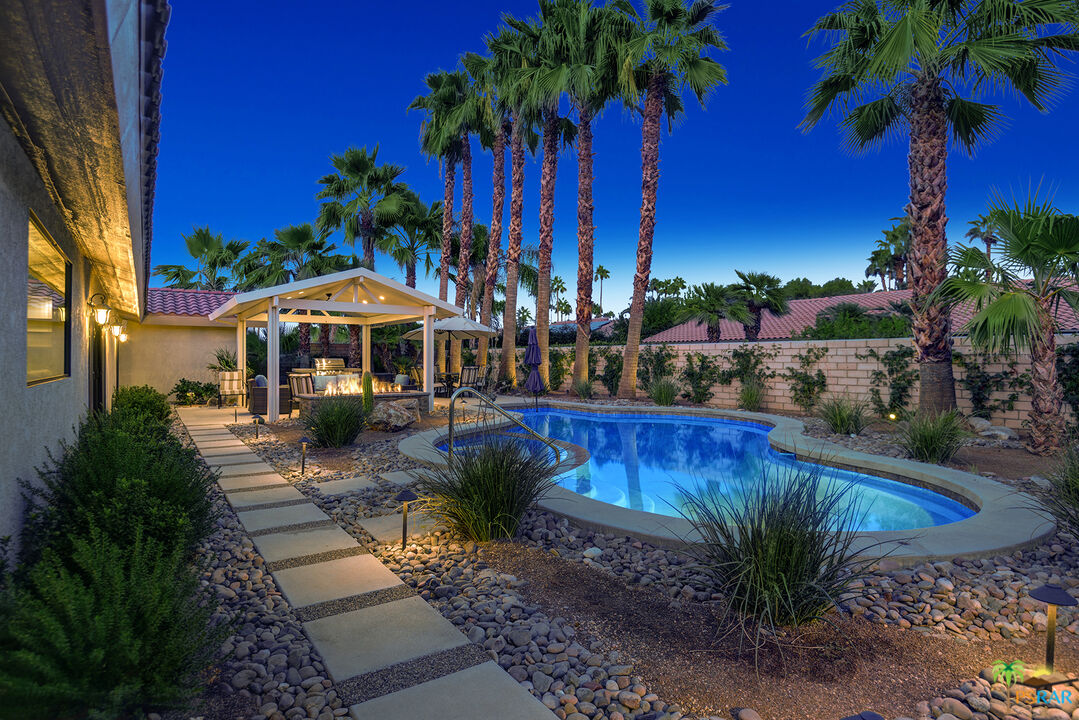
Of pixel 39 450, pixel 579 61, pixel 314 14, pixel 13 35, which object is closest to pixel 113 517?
pixel 39 450

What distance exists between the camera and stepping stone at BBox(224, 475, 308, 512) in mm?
5348

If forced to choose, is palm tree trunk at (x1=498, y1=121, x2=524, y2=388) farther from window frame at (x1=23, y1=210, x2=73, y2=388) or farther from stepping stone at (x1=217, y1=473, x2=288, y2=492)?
window frame at (x1=23, y1=210, x2=73, y2=388)

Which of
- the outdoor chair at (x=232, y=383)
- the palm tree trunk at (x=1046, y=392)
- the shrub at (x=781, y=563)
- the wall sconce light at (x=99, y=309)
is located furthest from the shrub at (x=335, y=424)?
the palm tree trunk at (x=1046, y=392)

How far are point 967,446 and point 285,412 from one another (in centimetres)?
1317

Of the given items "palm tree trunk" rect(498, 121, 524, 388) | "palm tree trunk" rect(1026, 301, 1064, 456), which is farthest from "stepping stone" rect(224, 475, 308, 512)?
"palm tree trunk" rect(498, 121, 524, 388)

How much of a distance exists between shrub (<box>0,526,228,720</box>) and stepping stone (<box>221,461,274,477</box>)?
15.9 ft

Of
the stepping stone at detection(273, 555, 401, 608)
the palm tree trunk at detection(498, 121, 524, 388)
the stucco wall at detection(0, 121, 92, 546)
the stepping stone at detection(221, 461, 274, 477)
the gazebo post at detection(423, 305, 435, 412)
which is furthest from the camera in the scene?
the palm tree trunk at detection(498, 121, 524, 388)

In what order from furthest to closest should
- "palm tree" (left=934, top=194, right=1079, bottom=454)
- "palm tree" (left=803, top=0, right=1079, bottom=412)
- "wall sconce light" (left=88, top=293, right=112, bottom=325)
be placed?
1. "palm tree" (left=803, top=0, right=1079, bottom=412)
2. "wall sconce light" (left=88, top=293, right=112, bottom=325)
3. "palm tree" (left=934, top=194, right=1079, bottom=454)

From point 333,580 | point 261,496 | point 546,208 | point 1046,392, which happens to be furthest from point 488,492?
point 546,208

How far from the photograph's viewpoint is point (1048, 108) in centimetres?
869

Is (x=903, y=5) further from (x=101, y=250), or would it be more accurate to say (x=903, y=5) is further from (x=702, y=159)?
(x=702, y=159)

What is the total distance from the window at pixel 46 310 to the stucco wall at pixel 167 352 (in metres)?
12.1

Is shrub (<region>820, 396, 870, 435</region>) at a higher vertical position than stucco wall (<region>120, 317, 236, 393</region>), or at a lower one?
lower

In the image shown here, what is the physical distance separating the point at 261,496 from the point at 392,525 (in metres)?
1.92
